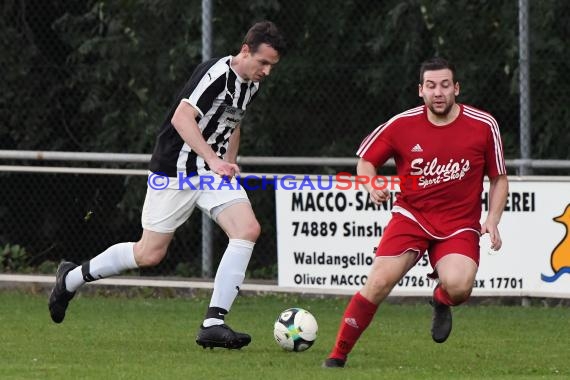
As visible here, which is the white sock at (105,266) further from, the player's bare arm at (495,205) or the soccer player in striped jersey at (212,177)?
the player's bare arm at (495,205)

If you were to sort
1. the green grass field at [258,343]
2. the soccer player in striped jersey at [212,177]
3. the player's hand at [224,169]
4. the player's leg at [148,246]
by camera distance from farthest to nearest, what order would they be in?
the player's leg at [148,246] < the soccer player in striped jersey at [212,177] < the player's hand at [224,169] < the green grass field at [258,343]

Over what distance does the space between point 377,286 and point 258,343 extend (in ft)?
5.27

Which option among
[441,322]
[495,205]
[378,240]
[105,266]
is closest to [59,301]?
[105,266]

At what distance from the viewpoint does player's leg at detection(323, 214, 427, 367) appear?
25.9 feet

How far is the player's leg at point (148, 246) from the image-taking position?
29.1 ft

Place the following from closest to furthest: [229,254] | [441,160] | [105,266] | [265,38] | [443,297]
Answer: [441,160]
[443,297]
[265,38]
[229,254]
[105,266]

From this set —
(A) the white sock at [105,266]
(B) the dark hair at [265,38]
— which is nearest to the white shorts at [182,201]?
(A) the white sock at [105,266]

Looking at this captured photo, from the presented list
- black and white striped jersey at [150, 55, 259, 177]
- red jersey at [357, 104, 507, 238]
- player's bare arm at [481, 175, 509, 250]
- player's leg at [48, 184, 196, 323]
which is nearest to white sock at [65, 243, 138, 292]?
player's leg at [48, 184, 196, 323]

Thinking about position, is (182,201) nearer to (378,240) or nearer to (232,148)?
(232,148)

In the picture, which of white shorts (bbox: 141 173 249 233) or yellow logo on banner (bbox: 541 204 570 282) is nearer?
white shorts (bbox: 141 173 249 233)

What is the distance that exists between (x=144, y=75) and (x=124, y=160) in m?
1.00

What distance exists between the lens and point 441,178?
8109 millimetres

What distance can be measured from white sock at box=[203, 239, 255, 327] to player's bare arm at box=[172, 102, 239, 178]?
57 centimetres

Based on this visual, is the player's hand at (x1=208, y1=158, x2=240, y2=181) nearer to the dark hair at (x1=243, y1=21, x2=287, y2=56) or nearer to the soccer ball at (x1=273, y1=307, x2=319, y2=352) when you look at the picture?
the dark hair at (x1=243, y1=21, x2=287, y2=56)
